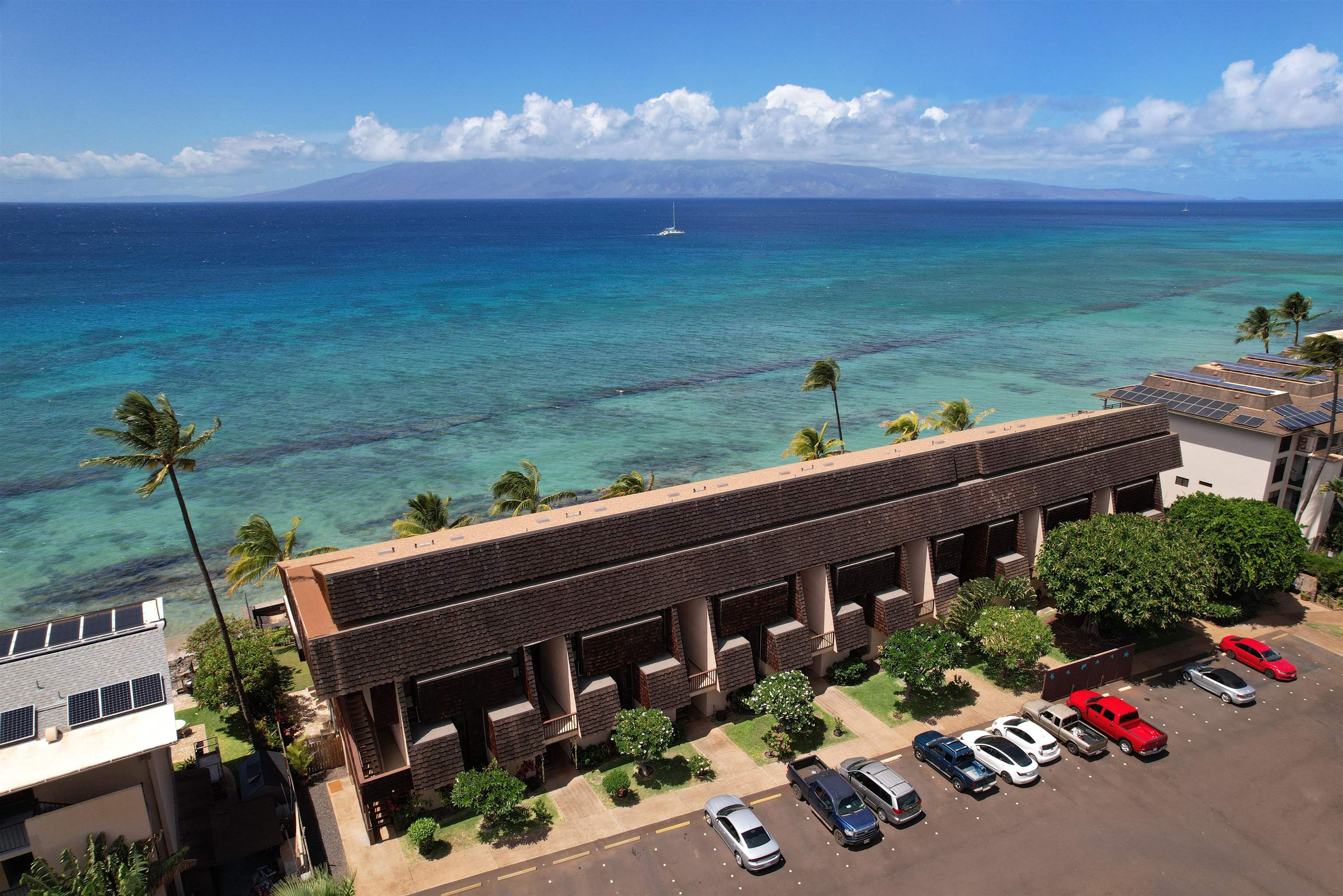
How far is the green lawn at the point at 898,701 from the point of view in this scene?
1235 inches

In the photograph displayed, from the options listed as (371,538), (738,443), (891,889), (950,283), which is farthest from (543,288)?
(891,889)

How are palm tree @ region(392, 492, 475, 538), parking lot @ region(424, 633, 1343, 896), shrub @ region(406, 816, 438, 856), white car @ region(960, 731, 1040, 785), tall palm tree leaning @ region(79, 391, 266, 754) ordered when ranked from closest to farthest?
1. parking lot @ region(424, 633, 1343, 896)
2. shrub @ region(406, 816, 438, 856)
3. tall palm tree leaning @ region(79, 391, 266, 754)
4. white car @ region(960, 731, 1040, 785)
5. palm tree @ region(392, 492, 475, 538)

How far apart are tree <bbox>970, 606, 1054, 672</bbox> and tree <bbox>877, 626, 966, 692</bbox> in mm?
1136

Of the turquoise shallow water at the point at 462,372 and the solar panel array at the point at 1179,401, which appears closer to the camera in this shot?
the solar panel array at the point at 1179,401

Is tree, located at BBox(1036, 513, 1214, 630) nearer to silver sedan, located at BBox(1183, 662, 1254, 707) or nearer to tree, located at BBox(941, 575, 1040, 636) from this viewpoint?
tree, located at BBox(941, 575, 1040, 636)

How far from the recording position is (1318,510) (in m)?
42.9

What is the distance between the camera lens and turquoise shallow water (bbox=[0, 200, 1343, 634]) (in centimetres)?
6153

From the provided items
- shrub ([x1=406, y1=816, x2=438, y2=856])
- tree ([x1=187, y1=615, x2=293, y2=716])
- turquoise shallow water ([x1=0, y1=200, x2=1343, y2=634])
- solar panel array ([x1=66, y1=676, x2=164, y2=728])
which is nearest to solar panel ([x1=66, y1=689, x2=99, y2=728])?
solar panel array ([x1=66, y1=676, x2=164, y2=728])

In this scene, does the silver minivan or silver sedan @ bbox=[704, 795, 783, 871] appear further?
the silver minivan

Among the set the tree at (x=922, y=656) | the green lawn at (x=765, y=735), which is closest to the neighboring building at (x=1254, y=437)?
the tree at (x=922, y=656)

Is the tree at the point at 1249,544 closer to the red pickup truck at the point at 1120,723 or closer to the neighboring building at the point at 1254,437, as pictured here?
the neighboring building at the point at 1254,437

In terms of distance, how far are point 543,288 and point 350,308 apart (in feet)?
126

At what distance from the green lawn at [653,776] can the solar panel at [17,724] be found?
16.3m

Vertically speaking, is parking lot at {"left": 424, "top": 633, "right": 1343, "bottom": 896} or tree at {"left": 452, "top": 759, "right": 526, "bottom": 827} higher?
tree at {"left": 452, "top": 759, "right": 526, "bottom": 827}
